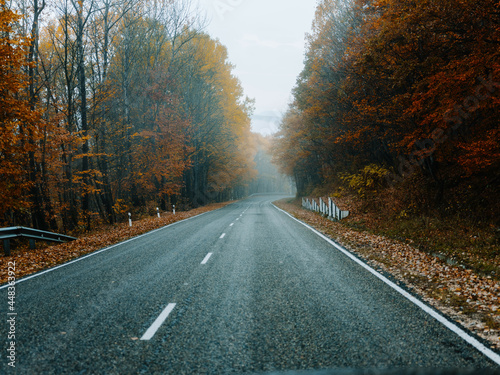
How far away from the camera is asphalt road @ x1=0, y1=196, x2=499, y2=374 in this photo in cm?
312

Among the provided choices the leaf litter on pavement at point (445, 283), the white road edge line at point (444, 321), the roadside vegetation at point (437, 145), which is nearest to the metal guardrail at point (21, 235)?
the white road edge line at point (444, 321)

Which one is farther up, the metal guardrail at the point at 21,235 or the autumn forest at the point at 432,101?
the autumn forest at the point at 432,101

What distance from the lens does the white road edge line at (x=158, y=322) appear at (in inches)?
144

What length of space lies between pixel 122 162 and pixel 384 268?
20875 millimetres

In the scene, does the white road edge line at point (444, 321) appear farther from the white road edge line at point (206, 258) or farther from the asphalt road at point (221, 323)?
the white road edge line at point (206, 258)

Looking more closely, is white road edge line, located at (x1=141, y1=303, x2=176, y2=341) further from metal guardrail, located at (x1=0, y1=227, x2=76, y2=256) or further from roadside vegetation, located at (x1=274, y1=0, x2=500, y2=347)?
metal guardrail, located at (x1=0, y1=227, x2=76, y2=256)

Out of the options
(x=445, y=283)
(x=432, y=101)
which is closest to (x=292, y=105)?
(x=432, y=101)

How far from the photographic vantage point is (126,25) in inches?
817

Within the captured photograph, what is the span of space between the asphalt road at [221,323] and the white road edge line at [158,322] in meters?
0.02

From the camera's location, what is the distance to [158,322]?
4.04 m

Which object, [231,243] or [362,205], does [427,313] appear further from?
[362,205]

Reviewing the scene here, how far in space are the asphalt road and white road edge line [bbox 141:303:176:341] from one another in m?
0.02

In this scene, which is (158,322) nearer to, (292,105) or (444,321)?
(444,321)

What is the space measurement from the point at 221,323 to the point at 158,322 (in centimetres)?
87
